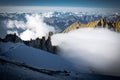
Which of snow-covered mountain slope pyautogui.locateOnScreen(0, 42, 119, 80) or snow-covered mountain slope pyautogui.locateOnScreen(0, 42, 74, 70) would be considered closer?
snow-covered mountain slope pyautogui.locateOnScreen(0, 42, 119, 80)

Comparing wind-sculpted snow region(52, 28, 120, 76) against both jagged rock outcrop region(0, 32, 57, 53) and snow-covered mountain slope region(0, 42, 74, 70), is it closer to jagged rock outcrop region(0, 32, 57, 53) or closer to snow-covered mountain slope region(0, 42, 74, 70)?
jagged rock outcrop region(0, 32, 57, 53)

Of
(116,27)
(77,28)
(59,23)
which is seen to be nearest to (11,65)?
(116,27)

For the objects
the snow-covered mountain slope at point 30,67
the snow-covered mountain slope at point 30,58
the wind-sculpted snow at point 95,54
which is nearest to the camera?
the snow-covered mountain slope at point 30,67

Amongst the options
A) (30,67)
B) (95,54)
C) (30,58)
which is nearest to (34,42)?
(30,58)

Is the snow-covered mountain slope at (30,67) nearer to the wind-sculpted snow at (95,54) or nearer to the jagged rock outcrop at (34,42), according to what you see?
the jagged rock outcrop at (34,42)

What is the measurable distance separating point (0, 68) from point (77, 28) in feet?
354

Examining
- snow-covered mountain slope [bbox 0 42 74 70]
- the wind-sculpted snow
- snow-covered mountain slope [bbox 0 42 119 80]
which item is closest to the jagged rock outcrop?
the wind-sculpted snow

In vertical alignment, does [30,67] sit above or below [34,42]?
below

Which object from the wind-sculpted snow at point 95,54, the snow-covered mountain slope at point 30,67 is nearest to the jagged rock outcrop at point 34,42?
the wind-sculpted snow at point 95,54

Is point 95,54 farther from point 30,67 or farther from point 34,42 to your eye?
point 30,67

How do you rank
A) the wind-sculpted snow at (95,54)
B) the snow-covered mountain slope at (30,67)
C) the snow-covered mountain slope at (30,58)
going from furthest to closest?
1. the wind-sculpted snow at (95,54)
2. the snow-covered mountain slope at (30,58)
3. the snow-covered mountain slope at (30,67)

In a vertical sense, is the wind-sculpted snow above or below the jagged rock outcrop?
below

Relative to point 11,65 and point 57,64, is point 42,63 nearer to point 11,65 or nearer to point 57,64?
point 57,64

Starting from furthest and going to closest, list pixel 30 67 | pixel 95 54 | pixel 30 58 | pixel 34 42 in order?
pixel 95 54 < pixel 34 42 < pixel 30 58 < pixel 30 67
